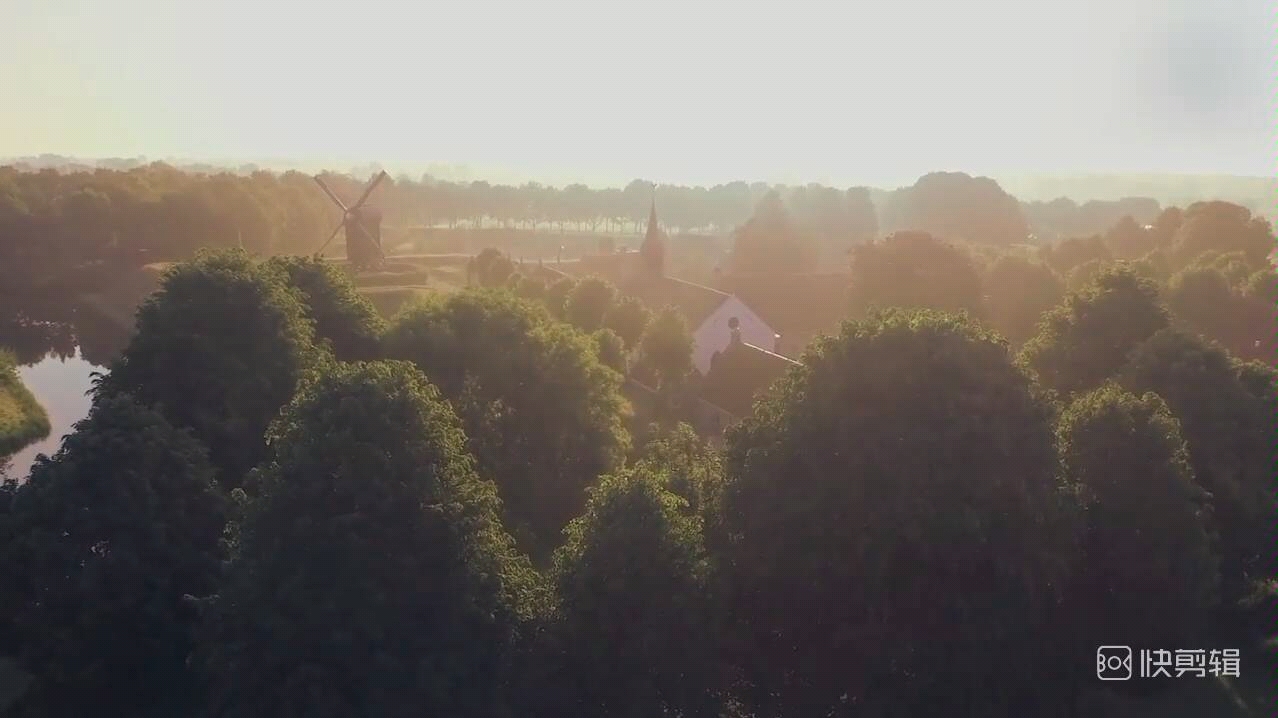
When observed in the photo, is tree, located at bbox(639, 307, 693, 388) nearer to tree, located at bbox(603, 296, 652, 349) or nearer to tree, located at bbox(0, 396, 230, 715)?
tree, located at bbox(603, 296, 652, 349)

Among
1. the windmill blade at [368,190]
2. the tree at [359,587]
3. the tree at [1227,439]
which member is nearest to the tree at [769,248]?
the windmill blade at [368,190]

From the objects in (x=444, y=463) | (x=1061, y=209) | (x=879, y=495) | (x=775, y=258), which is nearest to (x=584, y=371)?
(x=444, y=463)

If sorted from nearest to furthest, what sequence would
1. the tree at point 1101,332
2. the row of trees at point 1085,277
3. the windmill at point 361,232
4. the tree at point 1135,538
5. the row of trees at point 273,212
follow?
the tree at point 1135,538 → the tree at point 1101,332 → the row of trees at point 1085,277 → the windmill at point 361,232 → the row of trees at point 273,212

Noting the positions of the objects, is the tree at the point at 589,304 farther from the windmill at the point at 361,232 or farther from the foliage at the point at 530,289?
the windmill at the point at 361,232

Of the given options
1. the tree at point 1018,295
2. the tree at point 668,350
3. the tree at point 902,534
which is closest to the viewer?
the tree at point 902,534

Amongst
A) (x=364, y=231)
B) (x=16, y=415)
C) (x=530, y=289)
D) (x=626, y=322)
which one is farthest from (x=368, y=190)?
(x=16, y=415)

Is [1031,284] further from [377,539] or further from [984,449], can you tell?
[377,539]
